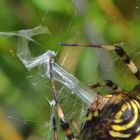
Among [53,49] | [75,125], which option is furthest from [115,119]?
[53,49]

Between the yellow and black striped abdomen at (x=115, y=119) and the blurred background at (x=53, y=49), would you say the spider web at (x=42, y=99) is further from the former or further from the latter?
the yellow and black striped abdomen at (x=115, y=119)

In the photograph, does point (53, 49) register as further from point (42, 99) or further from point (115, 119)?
point (115, 119)

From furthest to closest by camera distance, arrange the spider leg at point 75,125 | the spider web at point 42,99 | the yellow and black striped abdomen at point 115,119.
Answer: the spider web at point 42,99 → the spider leg at point 75,125 → the yellow and black striped abdomen at point 115,119

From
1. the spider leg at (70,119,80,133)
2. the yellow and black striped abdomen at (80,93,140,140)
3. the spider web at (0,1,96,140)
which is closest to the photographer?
the yellow and black striped abdomen at (80,93,140,140)

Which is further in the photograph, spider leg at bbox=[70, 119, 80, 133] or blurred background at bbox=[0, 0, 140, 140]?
blurred background at bbox=[0, 0, 140, 140]

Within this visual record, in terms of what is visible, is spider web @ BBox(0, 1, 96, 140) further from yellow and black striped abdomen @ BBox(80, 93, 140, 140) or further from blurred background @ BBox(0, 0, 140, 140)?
yellow and black striped abdomen @ BBox(80, 93, 140, 140)

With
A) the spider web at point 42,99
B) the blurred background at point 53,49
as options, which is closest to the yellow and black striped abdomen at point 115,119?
the spider web at point 42,99

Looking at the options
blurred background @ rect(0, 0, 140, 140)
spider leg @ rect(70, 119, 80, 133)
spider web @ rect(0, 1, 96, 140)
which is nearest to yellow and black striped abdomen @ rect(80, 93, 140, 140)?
spider leg @ rect(70, 119, 80, 133)
